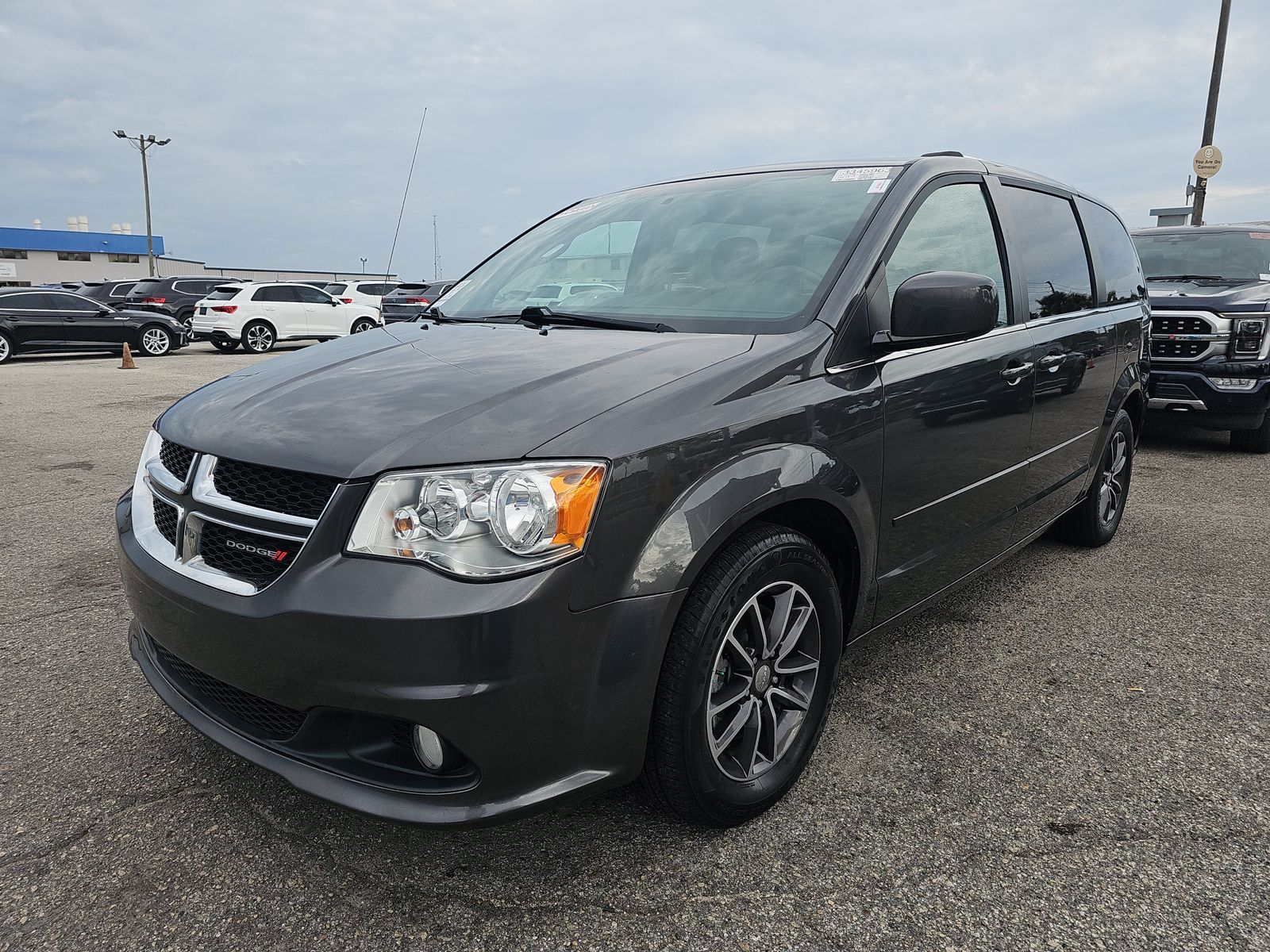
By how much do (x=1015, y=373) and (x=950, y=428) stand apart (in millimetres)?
531

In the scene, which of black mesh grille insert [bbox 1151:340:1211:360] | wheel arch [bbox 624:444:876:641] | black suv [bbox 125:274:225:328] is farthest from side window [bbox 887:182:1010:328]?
black suv [bbox 125:274:225:328]

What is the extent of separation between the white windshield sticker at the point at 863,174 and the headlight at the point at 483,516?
5.47 feet

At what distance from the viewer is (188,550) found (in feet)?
6.90

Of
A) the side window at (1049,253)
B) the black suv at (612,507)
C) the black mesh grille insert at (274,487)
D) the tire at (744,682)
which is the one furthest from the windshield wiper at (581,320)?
the side window at (1049,253)

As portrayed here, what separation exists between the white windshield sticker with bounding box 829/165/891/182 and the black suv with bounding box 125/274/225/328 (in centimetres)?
2397

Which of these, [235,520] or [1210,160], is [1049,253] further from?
[1210,160]

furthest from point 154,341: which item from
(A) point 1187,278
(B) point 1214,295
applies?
(B) point 1214,295

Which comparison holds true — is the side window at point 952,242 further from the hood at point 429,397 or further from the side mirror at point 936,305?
the hood at point 429,397

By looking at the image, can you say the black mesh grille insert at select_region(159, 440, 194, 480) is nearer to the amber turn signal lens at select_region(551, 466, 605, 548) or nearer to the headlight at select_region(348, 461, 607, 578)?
the headlight at select_region(348, 461, 607, 578)

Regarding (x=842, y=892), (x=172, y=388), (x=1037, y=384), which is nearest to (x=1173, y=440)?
(x=1037, y=384)

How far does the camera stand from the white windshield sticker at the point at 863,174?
2.92 meters

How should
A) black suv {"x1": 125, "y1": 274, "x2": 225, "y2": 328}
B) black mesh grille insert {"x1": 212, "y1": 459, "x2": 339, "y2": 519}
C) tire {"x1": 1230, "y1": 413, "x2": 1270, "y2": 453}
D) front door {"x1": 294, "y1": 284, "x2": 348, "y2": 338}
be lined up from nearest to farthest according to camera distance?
black mesh grille insert {"x1": 212, "y1": 459, "x2": 339, "y2": 519} → tire {"x1": 1230, "y1": 413, "x2": 1270, "y2": 453} → front door {"x1": 294, "y1": 284, "x2": 348, "y2": 338} → black suv {"x1": 125, "y1": 274, "x2": 225, "y2": 328}

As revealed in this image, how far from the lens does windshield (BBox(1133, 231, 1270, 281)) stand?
7863 mm

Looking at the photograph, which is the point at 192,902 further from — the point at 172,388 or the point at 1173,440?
the point at 172,388
